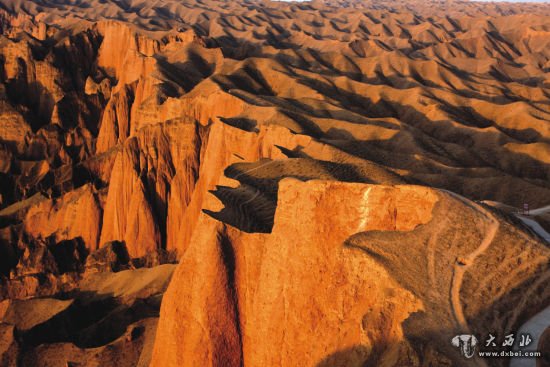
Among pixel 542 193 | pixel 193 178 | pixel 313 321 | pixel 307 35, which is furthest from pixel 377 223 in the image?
pixel 307 35

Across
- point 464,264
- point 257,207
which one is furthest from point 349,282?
point 257,207

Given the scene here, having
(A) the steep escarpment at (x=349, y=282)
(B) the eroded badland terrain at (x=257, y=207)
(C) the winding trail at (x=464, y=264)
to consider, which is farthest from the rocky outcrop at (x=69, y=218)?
(C) the winding trail at (x=464, y=264)

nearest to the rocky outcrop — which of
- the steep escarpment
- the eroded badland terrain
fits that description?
the eroded badland terrain

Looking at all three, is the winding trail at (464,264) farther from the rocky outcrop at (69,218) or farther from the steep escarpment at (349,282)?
the rocky outcrop at (69,218)

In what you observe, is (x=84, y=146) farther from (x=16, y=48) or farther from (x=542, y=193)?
(x=542, y=193)

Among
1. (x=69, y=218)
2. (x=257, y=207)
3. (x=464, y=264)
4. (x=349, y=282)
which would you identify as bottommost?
(x=69, y=218)

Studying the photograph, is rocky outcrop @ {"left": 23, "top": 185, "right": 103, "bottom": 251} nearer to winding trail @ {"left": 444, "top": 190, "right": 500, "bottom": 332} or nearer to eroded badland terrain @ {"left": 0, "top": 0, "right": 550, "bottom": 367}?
eroded badland terrain @ {"left": 0, "top": 0, "right": 550, "bottom": 367}

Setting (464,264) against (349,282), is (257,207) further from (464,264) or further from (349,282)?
(464,264)

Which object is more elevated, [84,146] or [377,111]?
[377,111]

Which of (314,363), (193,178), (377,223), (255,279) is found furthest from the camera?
(193,178)
